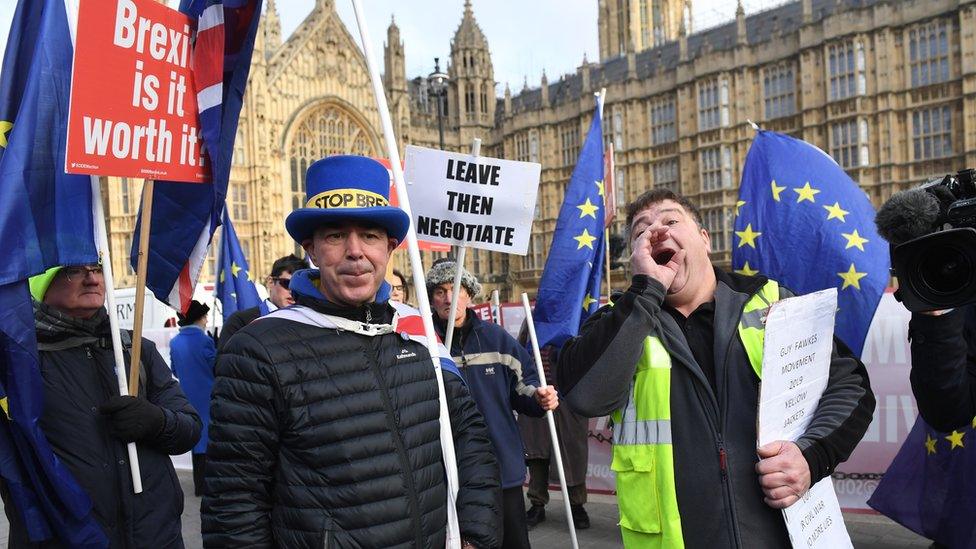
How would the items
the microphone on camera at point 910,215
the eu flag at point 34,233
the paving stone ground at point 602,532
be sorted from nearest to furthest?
1. the microphone on camera at point 910,215
2. the eu flag at point 34,233
3. the paving stone ground at point 602,532

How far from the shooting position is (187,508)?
22.3 ft

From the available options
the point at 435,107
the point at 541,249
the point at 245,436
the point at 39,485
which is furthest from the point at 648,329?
the point at 435,107

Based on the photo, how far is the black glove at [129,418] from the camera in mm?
2605

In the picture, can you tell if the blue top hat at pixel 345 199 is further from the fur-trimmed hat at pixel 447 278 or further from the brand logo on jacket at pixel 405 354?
the fur-trimmed hat at pixel 447 278

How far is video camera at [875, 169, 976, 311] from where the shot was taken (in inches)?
75.7

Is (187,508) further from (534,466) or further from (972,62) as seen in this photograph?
(972,62)

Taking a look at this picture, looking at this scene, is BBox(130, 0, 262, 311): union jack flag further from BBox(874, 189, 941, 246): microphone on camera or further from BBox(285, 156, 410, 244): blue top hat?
BBox(874, 189, 941, 246): microphone on camera

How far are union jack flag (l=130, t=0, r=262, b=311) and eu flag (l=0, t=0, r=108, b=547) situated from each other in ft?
1.19

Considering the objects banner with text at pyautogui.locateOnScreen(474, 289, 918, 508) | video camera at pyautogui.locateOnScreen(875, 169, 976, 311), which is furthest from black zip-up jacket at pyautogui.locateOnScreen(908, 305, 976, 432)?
banner with text at pyautogui.locateOnScreen(474, 289, 918, 508)

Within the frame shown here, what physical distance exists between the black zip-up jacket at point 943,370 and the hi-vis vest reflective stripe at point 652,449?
60 centimetres

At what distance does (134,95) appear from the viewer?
2787 mm

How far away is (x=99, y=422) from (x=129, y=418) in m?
0.15

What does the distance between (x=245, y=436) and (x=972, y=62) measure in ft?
98.8

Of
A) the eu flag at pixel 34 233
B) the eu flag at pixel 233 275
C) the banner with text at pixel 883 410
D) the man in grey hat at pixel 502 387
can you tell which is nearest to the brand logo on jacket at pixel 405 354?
the eu flag at pixel 34 233
